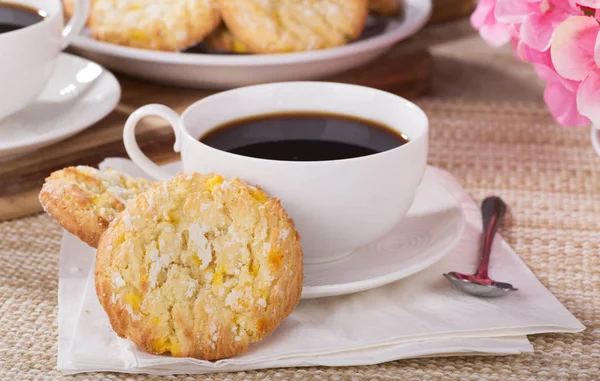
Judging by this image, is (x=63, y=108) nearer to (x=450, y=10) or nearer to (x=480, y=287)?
(x=480, y=287)

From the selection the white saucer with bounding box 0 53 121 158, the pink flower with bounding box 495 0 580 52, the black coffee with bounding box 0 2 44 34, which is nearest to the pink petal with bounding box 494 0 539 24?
the pink flower with bounding box 495 0 580 52

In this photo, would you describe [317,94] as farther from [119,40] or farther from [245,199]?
[119,40]

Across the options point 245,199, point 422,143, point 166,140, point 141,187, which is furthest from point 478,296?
point 166,140

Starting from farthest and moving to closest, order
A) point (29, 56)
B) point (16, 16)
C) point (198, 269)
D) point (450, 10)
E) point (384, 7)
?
1. point (450, 10)
2. point (384, 7)
3. point (16, 16)
4. point (29, 56)
5. point (198, 269)

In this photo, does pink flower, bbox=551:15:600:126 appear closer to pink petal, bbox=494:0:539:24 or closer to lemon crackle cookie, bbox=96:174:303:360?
pink petal, bbox=494:0:539:24

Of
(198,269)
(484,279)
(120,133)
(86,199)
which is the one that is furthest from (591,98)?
(120,133)

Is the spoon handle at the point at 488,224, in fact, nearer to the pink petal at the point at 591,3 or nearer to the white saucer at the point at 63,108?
the pink petal at the point at 591,3
